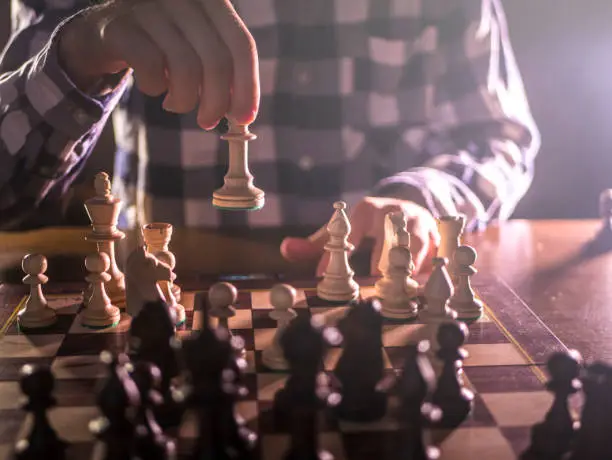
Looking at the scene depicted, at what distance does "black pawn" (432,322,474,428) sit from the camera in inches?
41.6

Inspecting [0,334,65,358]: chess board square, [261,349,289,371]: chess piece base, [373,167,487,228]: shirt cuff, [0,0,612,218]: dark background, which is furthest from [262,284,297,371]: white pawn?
[0,0,612,218]: dark background

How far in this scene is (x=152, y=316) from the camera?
3.64 ft

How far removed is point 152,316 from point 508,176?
1.84 metres

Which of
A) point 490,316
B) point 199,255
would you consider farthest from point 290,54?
point 490,316

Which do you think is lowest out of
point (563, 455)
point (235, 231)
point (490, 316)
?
point (235, 231)

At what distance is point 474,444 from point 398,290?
522mm

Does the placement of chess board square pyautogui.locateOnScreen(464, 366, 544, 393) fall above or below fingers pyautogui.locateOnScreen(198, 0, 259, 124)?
below

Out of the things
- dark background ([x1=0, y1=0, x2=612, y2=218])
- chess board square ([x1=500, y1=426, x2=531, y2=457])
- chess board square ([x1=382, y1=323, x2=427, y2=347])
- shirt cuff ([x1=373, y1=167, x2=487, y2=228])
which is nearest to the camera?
chess board square ([x1=500, y1=426, x2=531, y2=457])

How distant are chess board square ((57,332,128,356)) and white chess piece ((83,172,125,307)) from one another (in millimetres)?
164

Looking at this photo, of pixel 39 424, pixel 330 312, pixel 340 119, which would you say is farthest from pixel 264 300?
pixel 340 119

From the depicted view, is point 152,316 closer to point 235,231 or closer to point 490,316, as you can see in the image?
point 490,316

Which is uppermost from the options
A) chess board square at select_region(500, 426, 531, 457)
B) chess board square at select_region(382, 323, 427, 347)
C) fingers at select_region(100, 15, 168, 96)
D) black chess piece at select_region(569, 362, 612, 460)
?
fingers at select_region(100, 15, 168, 96)

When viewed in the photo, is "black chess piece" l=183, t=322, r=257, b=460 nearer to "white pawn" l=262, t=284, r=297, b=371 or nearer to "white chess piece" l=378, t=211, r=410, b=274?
"white pawn" l=262, t=284, r=297, b=371

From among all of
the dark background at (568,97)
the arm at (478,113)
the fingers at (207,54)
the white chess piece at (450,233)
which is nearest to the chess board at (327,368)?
the white chess piece at (450,233)
